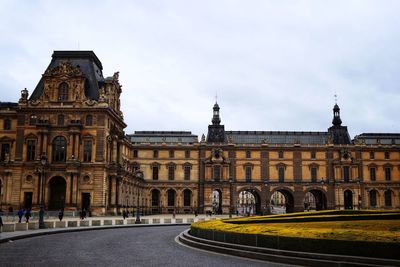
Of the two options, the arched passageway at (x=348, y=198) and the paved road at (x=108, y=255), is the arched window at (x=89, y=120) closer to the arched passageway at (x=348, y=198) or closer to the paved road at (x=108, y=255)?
the paved road at (x=108, y=255)

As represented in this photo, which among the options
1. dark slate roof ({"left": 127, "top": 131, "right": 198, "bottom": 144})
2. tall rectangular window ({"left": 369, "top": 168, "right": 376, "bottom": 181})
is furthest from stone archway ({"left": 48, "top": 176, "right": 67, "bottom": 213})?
tall rectangular window ({"left": 369, "top": 168, "right": 376, "bottom": 181})

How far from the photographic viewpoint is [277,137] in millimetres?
106375

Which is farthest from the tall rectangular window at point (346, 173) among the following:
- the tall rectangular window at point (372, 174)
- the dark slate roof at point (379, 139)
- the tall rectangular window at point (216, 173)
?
the tall rectangular window at point (216, 173)

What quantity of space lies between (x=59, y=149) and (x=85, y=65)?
1474cm

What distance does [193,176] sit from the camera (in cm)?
10231

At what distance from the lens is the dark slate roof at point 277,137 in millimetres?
105312

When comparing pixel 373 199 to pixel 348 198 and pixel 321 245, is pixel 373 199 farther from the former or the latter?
pixel 321 245

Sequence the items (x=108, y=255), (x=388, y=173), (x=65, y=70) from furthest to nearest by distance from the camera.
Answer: (x=388, y=173) → (x=65, y=70) → (x=108, y=255)

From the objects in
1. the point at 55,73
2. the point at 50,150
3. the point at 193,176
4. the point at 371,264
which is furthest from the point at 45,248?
the point at 193,176

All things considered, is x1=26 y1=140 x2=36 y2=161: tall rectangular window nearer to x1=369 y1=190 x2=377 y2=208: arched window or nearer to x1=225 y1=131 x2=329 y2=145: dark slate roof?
x1=225 y1=131 x2=329 y2=145: dark slate roof

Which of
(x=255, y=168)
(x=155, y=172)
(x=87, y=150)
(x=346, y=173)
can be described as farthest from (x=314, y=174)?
(x=87, y=150)

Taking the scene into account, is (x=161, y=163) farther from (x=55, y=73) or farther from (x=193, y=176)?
(x=55, y=73)

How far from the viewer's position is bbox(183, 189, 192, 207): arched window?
102 m

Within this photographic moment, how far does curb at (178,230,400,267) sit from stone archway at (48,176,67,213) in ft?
156
